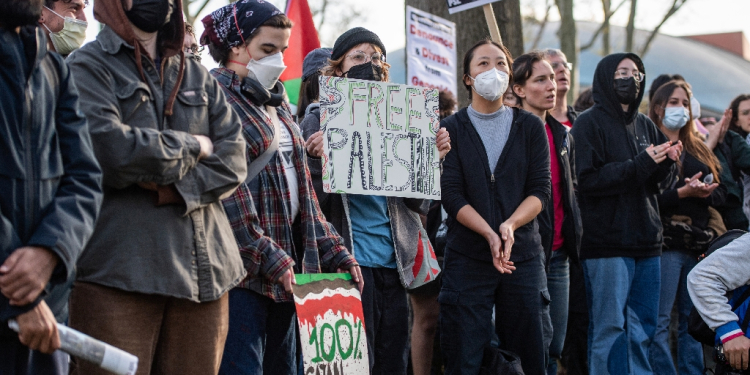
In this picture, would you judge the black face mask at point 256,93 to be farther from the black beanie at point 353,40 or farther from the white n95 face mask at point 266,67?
the black beanie at point 353,40

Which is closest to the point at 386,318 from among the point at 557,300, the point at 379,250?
the point at 379,250

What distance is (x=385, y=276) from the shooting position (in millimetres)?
4398

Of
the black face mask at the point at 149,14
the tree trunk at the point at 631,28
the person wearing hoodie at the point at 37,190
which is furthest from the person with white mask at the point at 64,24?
the tree trunk at the point at 631,28

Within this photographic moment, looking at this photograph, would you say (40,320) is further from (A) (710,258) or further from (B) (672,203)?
(B) (672,203)

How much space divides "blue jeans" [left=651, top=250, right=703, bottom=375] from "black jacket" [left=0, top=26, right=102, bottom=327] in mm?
4504

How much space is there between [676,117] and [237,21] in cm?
415

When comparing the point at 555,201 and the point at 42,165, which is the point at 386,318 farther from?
the point at 42,165

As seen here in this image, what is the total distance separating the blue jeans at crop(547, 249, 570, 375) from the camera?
17.4 ft

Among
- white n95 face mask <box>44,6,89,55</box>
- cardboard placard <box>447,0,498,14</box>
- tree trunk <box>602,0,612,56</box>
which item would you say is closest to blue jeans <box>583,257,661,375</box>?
cardboard placard <box>447,0,498,14</box>

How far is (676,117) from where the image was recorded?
6.75 m

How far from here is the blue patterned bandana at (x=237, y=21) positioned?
3760mm

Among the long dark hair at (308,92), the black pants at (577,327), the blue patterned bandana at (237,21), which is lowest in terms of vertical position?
the black pants at (577,327)

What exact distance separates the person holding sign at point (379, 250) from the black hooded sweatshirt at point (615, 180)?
66.1 inches

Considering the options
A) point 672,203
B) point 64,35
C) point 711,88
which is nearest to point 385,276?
point 64,35
